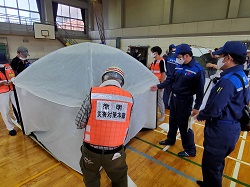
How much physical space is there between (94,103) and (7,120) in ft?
7.86

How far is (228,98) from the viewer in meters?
1.16

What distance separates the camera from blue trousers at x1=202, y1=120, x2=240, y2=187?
1.24 m

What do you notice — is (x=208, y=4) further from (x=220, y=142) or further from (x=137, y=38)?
(x=220, y=142)

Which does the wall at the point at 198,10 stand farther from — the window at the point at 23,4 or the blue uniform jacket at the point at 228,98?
the window at the point at 23,4

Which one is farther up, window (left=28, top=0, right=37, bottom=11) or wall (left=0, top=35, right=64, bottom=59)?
window (left=28, top=0, right=37, bottom=11)

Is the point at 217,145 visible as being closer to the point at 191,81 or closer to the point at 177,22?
the point at 191,81

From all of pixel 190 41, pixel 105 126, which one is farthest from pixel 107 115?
pixel 190 41

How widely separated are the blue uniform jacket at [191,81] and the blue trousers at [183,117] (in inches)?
3.6

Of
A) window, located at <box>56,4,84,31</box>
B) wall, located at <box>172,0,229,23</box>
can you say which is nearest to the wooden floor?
wall, located at <box>172,0,229,23</box>

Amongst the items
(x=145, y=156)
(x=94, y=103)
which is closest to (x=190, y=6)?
(x=145, y=156)

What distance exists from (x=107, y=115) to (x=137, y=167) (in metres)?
A: 1.25

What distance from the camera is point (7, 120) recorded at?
2555 mm

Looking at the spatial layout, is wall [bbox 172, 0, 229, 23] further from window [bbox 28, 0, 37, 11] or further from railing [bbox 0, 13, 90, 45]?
window [bbox 28, 0, 37, 11]

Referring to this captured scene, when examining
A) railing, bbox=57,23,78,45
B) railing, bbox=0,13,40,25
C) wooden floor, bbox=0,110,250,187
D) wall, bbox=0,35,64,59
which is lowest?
wooden floor, bbox=0,110,250,187
